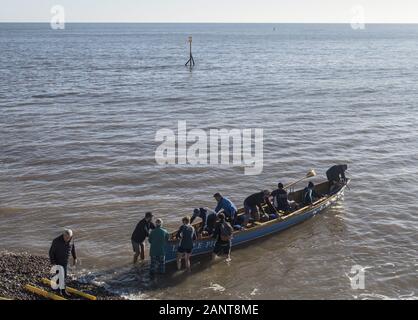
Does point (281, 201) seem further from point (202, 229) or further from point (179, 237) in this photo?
point (179, 237)

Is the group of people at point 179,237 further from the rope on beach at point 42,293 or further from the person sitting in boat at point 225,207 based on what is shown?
the rope on beach at point 42,293

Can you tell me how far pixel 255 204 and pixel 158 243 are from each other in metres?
4.23

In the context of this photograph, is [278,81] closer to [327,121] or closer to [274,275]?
[327,121]

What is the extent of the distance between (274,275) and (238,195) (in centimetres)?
669

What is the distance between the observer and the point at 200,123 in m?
32.3

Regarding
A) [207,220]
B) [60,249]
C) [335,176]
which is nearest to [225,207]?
[207,220]

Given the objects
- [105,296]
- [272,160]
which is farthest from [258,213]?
[272,160]

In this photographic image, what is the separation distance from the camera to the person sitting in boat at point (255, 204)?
15.8m

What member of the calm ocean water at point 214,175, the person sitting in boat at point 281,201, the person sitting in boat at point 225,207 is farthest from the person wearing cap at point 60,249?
the person sitting in boat at point 281,201

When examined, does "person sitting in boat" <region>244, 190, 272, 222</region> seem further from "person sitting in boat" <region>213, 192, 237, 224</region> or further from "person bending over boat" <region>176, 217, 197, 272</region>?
"person bending over boat" <region>176, 217, 197, 272</region>

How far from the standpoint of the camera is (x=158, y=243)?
12812mm

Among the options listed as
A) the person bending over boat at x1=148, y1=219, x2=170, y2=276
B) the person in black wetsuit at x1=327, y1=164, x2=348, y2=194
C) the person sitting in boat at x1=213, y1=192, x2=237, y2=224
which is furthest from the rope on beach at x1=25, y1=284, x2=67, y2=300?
the person in black wetsuit at x1=327, y1=164, x2=348, y2=194

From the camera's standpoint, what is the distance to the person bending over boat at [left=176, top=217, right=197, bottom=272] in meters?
13.2

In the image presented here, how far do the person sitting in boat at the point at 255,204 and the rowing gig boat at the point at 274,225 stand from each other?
326mm
